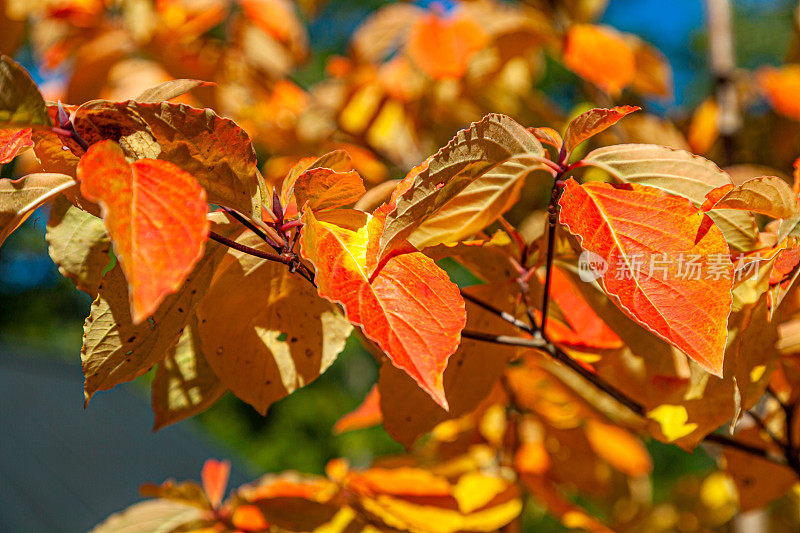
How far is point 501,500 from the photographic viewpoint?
21.9 inches

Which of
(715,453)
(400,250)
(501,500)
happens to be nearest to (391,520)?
(501,500)

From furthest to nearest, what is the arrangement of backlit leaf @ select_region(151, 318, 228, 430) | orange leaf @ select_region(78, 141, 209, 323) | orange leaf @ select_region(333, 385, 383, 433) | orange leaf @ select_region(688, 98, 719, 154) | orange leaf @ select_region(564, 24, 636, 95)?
orange leaf @ select_region(688, 98, 719, 154) < orange leaf @ select_region(564, 24, 636, 95) < orange leaf @ select_region(333, 385, 383, 433) < backlit leaf @ select_region(151, 318, 228, 430) < orange leaf @ select_region(78, 141, 209, 323)

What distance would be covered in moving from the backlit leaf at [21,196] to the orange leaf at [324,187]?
10 centimetres

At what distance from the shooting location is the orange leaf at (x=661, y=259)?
282 mm

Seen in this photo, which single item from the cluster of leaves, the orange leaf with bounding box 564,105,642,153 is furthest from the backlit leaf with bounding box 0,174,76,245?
the orange leaf with bounding box 564,105,642,153

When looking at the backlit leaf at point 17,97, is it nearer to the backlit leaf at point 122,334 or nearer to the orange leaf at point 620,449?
the backlit leaf at point 122,334

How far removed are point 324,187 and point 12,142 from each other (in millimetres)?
140

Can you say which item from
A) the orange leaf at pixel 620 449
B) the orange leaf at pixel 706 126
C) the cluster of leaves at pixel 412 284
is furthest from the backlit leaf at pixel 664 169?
the orange leaf at pixel 706 126

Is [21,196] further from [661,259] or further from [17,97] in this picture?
[661,259]

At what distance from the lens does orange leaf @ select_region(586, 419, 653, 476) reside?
916mm

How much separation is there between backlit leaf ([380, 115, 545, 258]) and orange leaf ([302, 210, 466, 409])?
0.01 metres

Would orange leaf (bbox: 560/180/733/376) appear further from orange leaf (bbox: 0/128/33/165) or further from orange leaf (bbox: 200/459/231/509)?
orange leaf (bbox: 200/459/231/509)

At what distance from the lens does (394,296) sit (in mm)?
286

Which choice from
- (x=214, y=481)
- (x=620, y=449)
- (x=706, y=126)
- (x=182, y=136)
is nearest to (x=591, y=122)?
(x=182, y=136)
